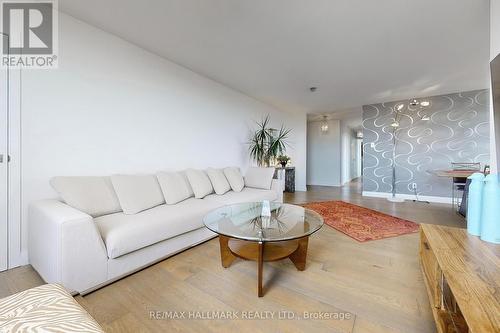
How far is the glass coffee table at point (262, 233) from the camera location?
158cm

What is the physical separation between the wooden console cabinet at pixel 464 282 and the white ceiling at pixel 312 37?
80.0 inches

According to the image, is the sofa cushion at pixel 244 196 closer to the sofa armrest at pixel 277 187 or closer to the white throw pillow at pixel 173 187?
the sofa armrest at pixel 277 187

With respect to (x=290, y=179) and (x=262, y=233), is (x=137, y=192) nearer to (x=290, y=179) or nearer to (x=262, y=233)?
(x=262, y=233)

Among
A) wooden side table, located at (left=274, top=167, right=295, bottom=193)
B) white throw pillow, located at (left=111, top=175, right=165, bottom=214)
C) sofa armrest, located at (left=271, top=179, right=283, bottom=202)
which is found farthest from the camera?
wooden side table, located at (left=274, top=167, right=295, bottom=193)

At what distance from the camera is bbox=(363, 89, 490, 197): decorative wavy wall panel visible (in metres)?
4.40

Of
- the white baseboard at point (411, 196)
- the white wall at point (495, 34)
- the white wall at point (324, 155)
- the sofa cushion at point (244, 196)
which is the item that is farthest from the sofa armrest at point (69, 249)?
the white wall at point (324, 155)

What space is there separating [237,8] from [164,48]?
48.9 inches

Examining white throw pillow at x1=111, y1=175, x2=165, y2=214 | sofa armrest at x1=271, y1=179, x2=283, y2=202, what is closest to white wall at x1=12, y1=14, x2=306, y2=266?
white throw pillow at x1=111, y1=175, x2=165, y2=214

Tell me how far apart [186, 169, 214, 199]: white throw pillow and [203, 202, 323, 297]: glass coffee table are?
0.68 meters

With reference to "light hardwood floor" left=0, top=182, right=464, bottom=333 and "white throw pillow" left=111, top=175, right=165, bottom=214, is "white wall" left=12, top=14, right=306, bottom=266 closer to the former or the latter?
"white throw pillow" left=111, top=175, right=165, bottom=214

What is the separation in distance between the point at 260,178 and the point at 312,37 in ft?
7.24

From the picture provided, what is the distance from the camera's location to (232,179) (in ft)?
11.5

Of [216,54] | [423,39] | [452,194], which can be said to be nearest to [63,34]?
[216,54]

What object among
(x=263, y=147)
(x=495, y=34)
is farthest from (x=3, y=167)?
(x=495, y=34)
